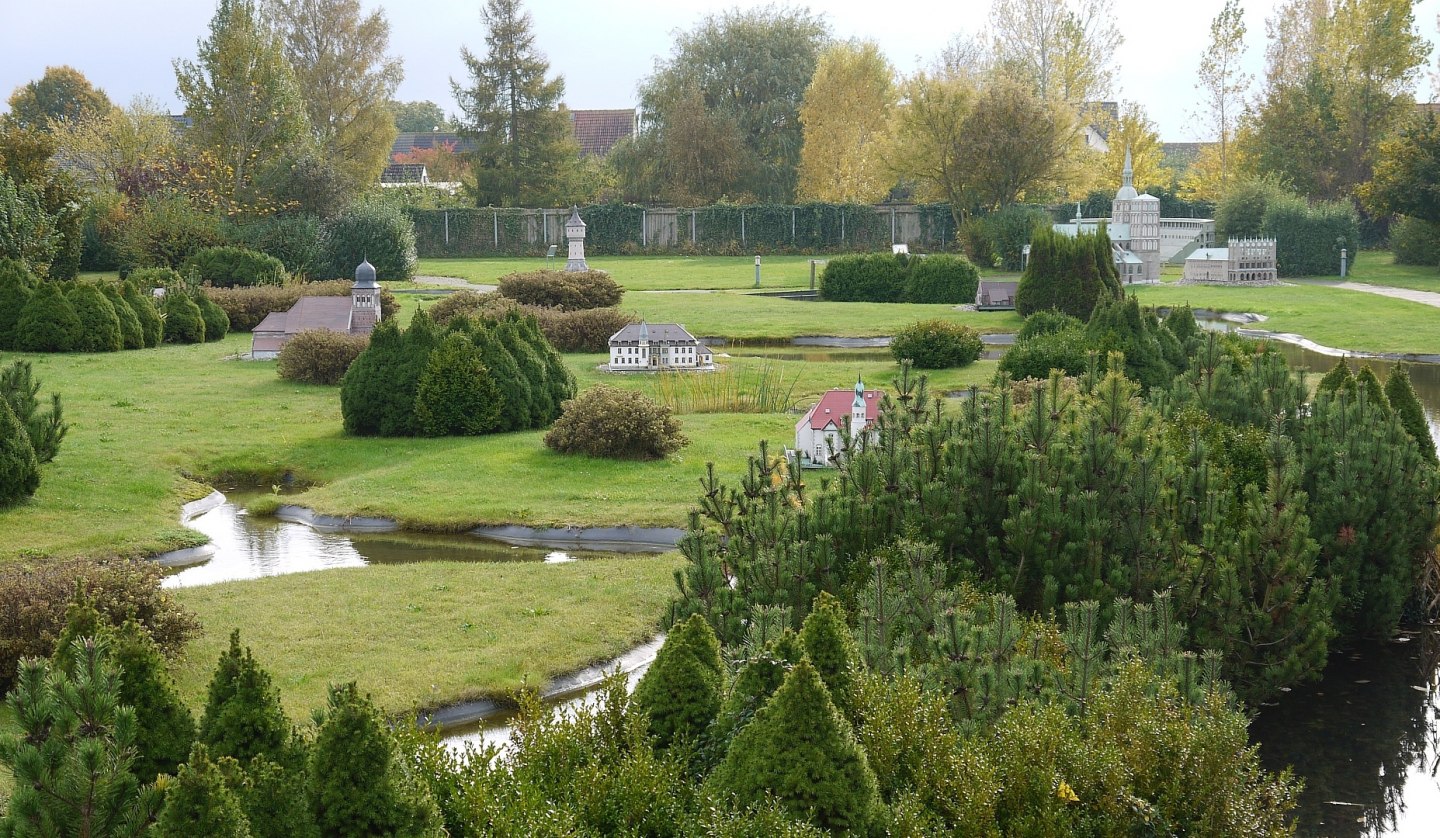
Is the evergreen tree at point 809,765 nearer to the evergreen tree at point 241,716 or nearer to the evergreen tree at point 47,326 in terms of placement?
the evergreen tree at point 241,716

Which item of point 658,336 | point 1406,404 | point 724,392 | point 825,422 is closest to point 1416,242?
point 658,336

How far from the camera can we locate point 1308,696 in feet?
28.8

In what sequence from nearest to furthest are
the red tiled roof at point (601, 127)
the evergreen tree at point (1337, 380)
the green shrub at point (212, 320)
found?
the evergreen tree at point (1337, 380) → the green shrub at point (212, 320) → the red tiled roof at point (601, 127)

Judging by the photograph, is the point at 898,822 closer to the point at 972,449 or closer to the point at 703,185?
the point at 972,449

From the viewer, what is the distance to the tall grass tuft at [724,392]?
18.6 meters

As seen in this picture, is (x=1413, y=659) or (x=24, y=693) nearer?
(x=24, y=693)

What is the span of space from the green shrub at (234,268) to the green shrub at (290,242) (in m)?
3.73

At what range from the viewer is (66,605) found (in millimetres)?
7910

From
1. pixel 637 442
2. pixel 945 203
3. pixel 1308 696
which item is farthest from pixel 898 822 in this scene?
pixel 945 203

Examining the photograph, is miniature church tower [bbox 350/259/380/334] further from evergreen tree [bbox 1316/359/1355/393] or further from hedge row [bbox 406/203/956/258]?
hedge row [bbox 406/203/956/258]

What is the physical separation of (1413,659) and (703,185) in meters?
57.2

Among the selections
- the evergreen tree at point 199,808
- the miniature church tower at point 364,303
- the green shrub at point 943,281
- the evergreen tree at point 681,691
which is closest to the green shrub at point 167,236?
the miniature church tower at point 364,303

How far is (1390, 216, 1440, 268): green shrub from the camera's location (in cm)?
4288

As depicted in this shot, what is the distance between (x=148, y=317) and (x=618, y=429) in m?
14.9
